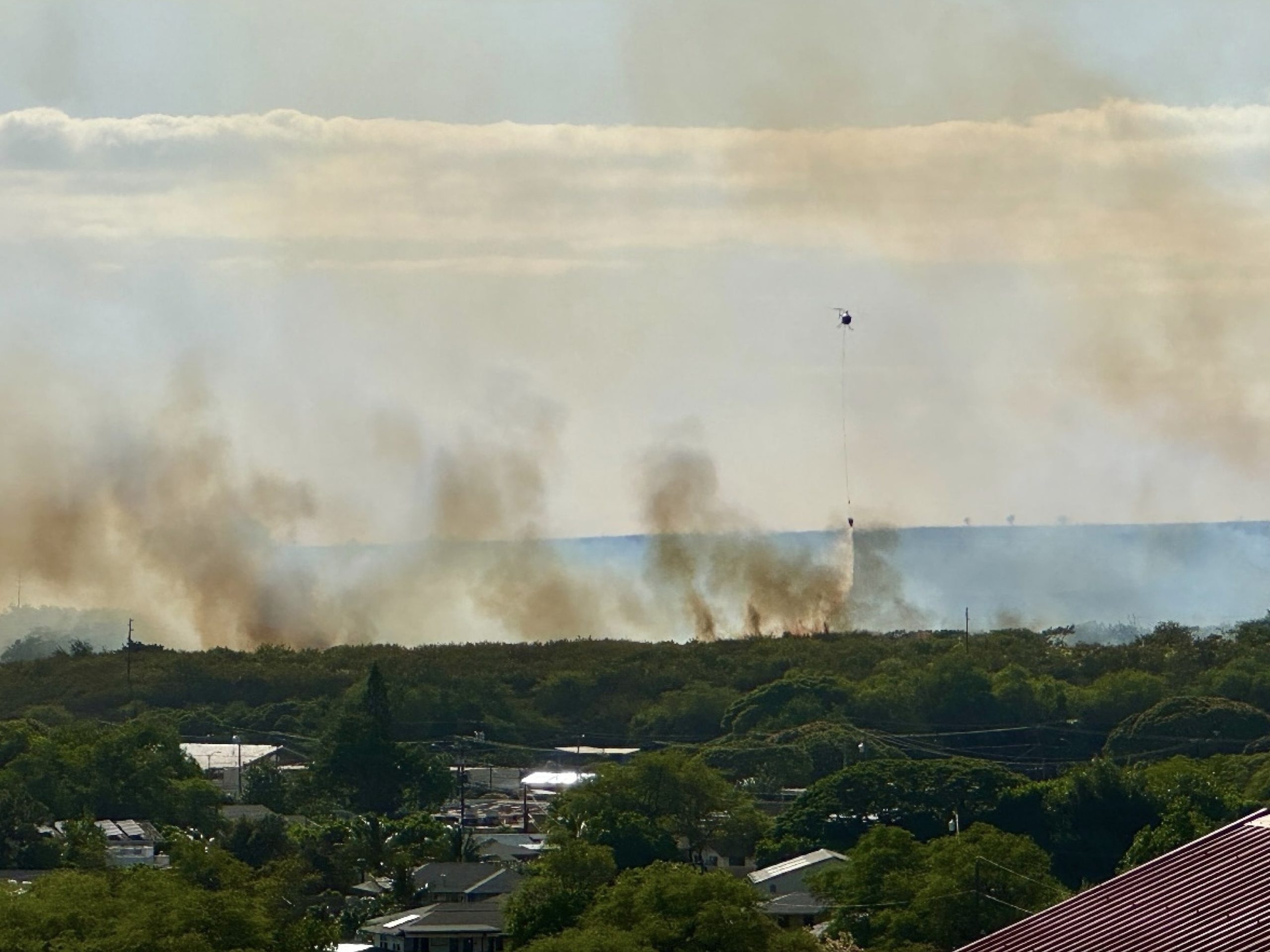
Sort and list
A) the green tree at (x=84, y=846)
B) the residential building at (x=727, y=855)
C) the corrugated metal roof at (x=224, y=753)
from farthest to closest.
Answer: the corrugated metal roof at (x=224, y=753)
the residential building at (x=727, y=855)
the green tree at (x=84, y=846)

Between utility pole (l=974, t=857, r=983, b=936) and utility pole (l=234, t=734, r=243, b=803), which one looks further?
utility pole (l=234, t=734, r=243, b=803)

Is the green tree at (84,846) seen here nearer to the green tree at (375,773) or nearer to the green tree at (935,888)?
the green tree at (375,773)

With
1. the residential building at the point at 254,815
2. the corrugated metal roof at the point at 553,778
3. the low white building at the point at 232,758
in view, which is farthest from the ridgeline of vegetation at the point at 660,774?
the corrugated metal roof at the point at 553,778

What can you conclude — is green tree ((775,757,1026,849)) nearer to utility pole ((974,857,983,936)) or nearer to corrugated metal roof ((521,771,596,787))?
utility pole ((974,857,983,936))

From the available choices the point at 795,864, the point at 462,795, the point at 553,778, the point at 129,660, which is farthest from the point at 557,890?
the point at 129,660

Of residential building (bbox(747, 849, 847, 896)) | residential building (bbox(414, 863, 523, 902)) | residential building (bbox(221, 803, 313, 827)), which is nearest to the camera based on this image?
residential building (bbox(414, 863, 523, 902))

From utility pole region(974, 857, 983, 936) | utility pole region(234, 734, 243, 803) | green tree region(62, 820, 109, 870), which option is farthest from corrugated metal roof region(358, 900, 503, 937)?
utility pole region(234, 734, 243, 803)

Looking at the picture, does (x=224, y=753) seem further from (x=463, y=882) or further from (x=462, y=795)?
(x=463, y=882)
